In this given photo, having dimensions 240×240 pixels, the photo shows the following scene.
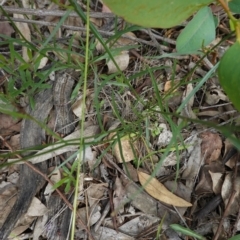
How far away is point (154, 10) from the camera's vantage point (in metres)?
0.56

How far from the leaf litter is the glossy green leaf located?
604 millimetres

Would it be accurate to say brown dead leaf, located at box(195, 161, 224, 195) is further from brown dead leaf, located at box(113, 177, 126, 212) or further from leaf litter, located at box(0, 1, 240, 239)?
brown dead leaf, located at box(113, 177, 126, 212)

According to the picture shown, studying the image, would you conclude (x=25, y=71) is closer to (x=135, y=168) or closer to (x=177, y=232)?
(x=135, y=168)

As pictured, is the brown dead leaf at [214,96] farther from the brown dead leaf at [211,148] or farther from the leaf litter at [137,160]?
the brown dead leaf at [211,148]

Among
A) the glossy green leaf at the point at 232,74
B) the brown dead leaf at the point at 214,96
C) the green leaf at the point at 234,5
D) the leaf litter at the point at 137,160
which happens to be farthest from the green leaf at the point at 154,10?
the brown dead leaf at the point at 214,96

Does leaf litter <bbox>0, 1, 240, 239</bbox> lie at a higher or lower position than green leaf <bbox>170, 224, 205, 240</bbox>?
higher

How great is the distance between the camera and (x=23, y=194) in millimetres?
1276

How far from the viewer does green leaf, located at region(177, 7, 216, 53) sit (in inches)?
34.4

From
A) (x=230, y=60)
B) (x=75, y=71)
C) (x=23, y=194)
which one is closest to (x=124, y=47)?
(x=75, y=71)

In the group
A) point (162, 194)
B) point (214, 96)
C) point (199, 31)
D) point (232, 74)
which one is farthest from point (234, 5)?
point (162, 194)

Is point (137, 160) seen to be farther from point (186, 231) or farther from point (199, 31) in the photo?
point (199, 31)

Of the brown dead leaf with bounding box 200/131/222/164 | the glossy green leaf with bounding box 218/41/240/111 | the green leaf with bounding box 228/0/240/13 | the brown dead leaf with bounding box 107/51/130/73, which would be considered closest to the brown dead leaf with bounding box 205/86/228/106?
the brown dead leaf with bounding box 200/131/222/164

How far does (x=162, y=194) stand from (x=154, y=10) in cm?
79

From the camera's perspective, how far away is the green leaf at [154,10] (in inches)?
21.5
